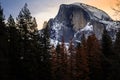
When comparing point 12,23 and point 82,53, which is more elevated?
point 12,23

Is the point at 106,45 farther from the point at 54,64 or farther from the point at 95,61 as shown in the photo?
the point at 54,64

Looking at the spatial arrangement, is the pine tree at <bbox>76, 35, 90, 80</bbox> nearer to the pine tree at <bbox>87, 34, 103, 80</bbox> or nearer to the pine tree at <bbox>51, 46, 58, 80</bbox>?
the pine tree at <bbox>87, 34, 103, 80</bbox>

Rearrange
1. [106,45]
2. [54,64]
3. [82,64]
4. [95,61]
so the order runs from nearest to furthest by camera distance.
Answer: [82,64]
[54,64]
[106,45]
[95,61]

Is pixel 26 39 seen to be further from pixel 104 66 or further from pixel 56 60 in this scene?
pixel 104 66

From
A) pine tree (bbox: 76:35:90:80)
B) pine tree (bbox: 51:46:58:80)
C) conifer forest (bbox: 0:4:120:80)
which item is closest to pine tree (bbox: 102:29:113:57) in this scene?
conifer forest (bbox: 0:4:120:80)

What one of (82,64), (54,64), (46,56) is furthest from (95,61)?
(46,56)

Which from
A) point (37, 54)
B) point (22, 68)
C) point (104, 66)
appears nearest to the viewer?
point (22, 68)

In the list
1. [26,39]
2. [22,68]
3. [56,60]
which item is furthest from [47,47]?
[22,68]

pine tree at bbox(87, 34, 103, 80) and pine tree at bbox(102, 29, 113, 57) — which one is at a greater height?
pine tree at bbox(102, 29, 113, 57)

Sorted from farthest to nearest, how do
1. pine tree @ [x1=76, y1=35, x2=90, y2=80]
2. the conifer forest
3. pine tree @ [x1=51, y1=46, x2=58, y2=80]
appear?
pine tree @ [x1=76, y1=35, x2=90, y2=80] → pine tree @ [x1=51, y1=46, x2=58, y2=80] → the conifer forest

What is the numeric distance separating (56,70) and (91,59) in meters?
6.09

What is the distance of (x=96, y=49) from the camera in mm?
65000

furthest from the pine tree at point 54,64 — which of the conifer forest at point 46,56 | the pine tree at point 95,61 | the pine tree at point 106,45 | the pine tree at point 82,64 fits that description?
the pine tree at point 106,45

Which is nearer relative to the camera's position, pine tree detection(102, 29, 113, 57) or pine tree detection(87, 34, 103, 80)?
pine tree detection(87, 34, 103, 80)
